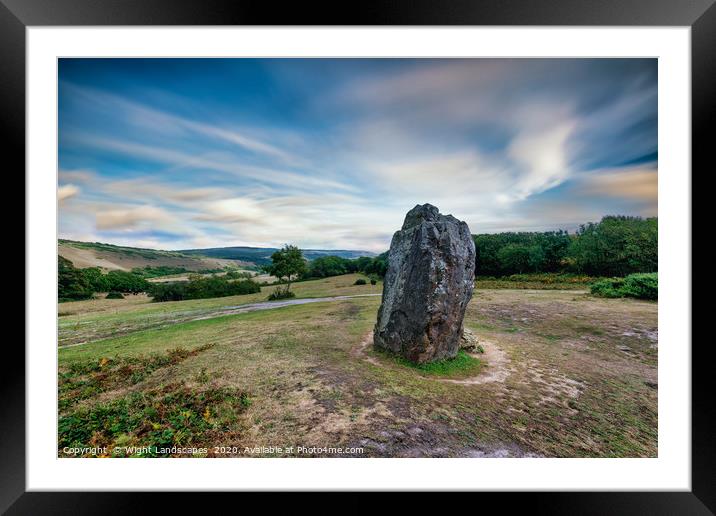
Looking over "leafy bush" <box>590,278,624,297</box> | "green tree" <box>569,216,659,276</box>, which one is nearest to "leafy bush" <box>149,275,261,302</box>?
"green tree" <box>569,216,659,276</box>

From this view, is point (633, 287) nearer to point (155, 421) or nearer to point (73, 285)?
point (155, 421)

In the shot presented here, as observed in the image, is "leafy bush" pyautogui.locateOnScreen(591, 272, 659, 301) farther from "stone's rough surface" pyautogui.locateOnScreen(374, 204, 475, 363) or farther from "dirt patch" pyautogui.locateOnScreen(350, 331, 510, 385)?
"stone's rough surface" pyautogui.locateOnScreen(374, 204, 475, 363)

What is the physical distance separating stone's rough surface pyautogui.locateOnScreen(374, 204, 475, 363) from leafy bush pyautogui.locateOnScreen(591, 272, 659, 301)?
7.36m

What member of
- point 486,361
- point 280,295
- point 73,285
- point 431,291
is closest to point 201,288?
point 280,295

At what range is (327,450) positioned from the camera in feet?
8.45

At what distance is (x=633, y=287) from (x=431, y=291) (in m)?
8.55

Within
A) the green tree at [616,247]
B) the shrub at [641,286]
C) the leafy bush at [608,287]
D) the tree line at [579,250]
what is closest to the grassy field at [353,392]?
Answer: the shrub at [641,286]

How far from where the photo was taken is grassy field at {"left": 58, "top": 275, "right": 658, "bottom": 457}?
105 inches
